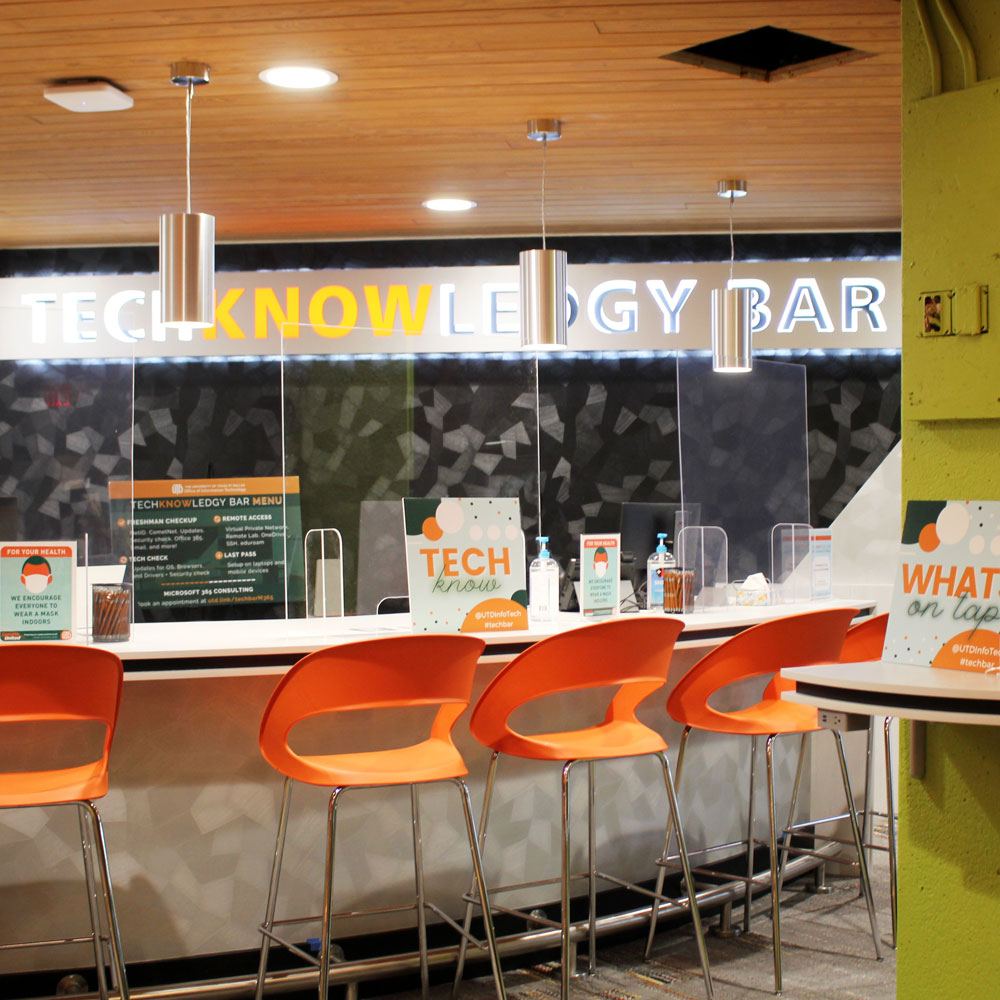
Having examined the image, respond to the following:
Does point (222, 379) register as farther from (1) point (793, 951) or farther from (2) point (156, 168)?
(1) point (793, 951)

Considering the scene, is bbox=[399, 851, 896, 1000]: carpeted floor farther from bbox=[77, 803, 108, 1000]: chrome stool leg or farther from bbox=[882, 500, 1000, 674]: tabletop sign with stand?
bbox=[882, 500, 1000, 674]: tabletop sign with stand

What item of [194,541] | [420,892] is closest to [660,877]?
[420,892]

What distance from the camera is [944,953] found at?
2.52 m

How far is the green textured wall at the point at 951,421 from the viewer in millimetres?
2471

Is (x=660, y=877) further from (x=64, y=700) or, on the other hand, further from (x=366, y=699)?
(x=64, y=700)

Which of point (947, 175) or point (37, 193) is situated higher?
point (37, 193)

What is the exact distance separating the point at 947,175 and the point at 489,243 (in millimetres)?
3917

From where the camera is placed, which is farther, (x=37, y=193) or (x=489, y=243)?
(x=489, y=243)

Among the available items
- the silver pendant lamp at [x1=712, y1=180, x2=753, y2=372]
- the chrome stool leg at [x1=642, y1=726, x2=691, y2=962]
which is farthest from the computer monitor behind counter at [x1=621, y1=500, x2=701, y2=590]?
the chrome stool leg at [x1=642, y1=726, x2=691, y2=962]

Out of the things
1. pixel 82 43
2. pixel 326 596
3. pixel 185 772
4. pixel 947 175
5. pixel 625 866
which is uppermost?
pixel 82 43

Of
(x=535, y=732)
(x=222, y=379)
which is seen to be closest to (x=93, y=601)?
(x=535, y=732)

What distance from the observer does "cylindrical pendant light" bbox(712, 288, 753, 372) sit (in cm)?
488

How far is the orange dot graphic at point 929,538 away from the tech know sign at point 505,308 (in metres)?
3.77

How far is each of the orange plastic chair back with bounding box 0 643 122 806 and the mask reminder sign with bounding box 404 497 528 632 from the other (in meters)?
0.98
